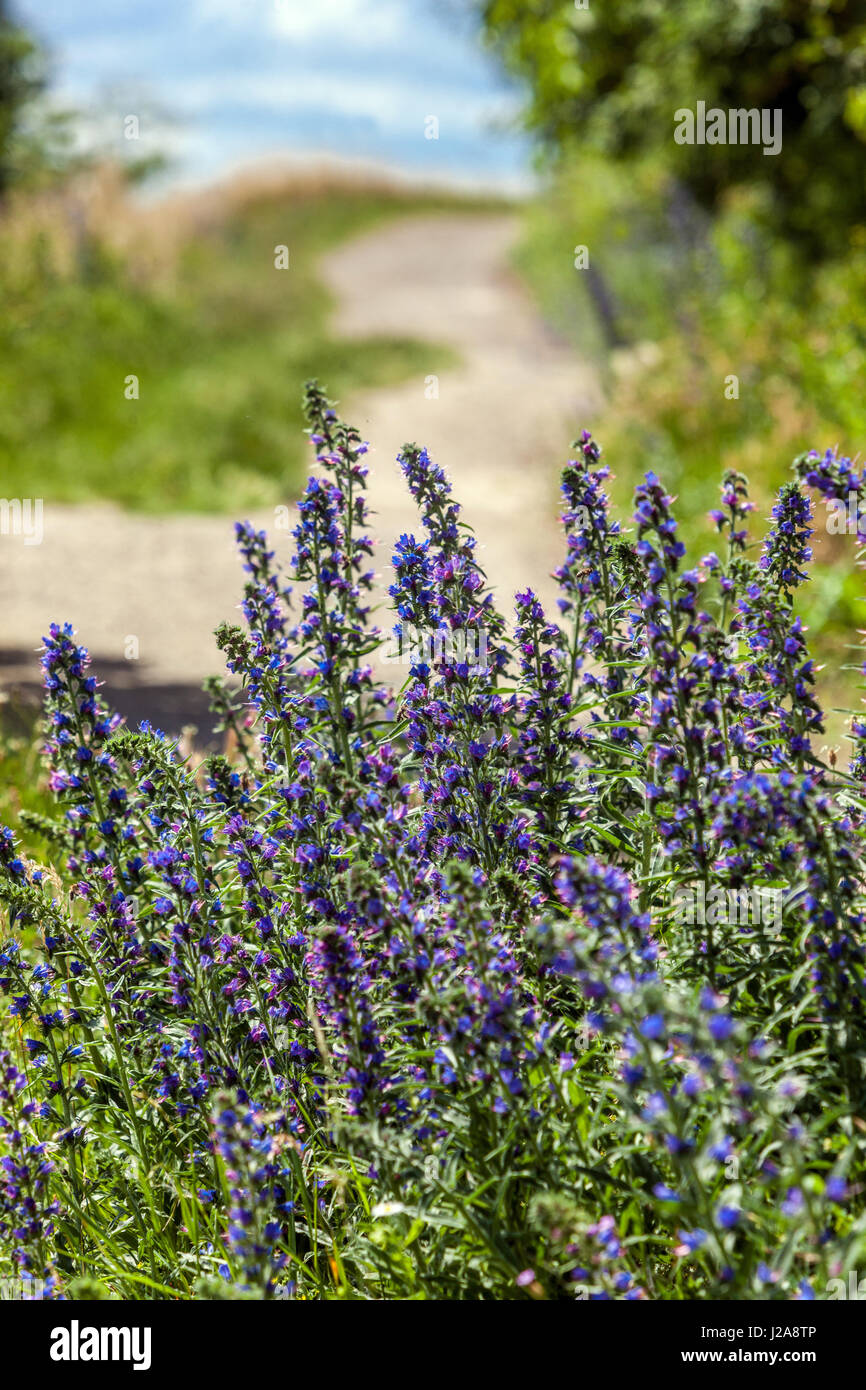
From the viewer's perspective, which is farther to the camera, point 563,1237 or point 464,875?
point 464,875

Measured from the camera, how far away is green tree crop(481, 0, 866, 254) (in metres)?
10.8

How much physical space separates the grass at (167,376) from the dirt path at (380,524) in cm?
71

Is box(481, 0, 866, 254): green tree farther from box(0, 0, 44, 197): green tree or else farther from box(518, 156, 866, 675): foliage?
box(0, 0, 44, 197): green tree

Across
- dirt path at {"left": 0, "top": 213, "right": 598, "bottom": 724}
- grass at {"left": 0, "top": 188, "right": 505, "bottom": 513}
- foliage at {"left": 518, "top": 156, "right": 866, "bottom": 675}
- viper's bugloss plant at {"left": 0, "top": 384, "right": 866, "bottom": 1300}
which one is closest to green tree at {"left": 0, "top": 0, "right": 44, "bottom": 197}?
grass at {"left": 0, "top": 188, "right": 505, "bottom": 513}

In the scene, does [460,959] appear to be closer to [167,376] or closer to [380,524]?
[380,524]

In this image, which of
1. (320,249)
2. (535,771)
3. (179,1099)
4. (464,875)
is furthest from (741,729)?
(320,249)

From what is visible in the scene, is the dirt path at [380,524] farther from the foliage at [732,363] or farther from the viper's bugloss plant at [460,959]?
the foliage at [732,363]

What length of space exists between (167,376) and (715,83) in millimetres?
8130

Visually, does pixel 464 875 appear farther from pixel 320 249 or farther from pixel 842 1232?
pixel 320 249

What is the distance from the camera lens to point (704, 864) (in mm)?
2719

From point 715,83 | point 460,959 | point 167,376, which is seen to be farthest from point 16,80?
point 460,959

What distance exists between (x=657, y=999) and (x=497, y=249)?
3388 centimetres

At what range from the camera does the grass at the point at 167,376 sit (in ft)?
42.9

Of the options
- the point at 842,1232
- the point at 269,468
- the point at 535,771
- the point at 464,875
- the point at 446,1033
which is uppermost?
the point at 269,468
